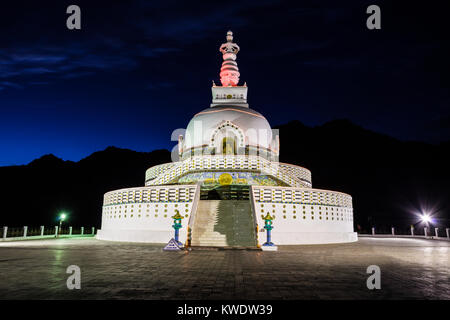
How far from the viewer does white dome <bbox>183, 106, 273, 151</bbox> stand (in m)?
34.1

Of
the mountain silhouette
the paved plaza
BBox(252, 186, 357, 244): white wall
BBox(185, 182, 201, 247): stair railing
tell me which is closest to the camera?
the paved plaza

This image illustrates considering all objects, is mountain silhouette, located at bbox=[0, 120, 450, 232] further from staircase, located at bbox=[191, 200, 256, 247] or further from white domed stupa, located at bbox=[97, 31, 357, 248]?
staircase, located at bbox=[191, 200, 256, 247]

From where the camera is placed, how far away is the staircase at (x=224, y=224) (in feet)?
59.3

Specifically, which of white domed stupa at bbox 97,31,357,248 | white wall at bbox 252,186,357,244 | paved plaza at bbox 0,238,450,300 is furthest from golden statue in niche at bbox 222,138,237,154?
paved plaza at bbox 0,238,450,300

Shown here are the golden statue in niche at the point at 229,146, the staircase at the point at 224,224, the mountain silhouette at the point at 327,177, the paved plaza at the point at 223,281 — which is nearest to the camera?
the paved plaza at the point at 223,281

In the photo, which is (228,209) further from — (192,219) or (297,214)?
(297,214)

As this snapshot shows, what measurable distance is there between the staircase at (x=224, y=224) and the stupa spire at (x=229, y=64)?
25.0 meters

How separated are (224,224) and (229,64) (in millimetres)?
29630

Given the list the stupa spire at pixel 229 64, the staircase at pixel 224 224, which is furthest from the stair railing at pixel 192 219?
the stupa spire at pixel 229 64

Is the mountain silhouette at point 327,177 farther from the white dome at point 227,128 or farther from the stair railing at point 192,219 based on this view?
the stair railing at point 192,219

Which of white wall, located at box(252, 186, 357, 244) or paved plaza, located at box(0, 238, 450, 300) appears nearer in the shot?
paved plaza, located at box(0, 238, 450, 300)

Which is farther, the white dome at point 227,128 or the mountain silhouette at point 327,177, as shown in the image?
the mountain silhouette at point 327,177

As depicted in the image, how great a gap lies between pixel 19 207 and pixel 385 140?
9643cm

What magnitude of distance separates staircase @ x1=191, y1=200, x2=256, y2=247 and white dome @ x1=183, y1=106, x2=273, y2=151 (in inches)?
512
